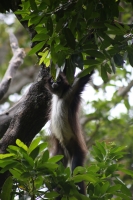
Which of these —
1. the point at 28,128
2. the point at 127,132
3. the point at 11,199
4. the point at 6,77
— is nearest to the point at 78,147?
the point at 6,77

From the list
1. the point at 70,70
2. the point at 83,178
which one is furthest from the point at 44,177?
the point at 70,70

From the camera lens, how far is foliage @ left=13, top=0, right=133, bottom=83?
256cm

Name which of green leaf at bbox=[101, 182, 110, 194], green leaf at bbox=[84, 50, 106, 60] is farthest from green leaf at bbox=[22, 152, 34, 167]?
green leaf at bbox=[84, 50, 106, 60]

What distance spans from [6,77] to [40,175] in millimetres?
2297

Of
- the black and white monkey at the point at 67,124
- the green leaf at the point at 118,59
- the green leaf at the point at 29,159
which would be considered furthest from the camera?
the black and white monkey at the point at 67,124

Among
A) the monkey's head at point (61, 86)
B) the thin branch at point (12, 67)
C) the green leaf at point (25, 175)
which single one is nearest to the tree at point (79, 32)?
the green leaf at point (25, 175)

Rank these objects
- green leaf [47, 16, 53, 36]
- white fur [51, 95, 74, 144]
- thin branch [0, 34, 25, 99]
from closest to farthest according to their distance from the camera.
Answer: green leaf [47, 16, 53, 36] < thin branch [0, 34, 25, 99] < white fur [51, 95, 74, 144]

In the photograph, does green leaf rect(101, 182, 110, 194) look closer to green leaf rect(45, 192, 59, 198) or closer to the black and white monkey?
green leaf rect(45, 192, 59, 198)

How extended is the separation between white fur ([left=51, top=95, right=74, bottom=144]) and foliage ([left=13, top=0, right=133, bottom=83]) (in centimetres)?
279

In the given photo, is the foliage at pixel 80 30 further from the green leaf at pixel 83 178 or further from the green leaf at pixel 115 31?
the green leaf at pixel 83 178

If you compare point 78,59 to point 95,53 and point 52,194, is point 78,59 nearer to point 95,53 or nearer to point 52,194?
point 95,53

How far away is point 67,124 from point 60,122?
97 mm

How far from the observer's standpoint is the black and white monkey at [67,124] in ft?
17.5

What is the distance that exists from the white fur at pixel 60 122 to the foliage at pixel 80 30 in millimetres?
2794
